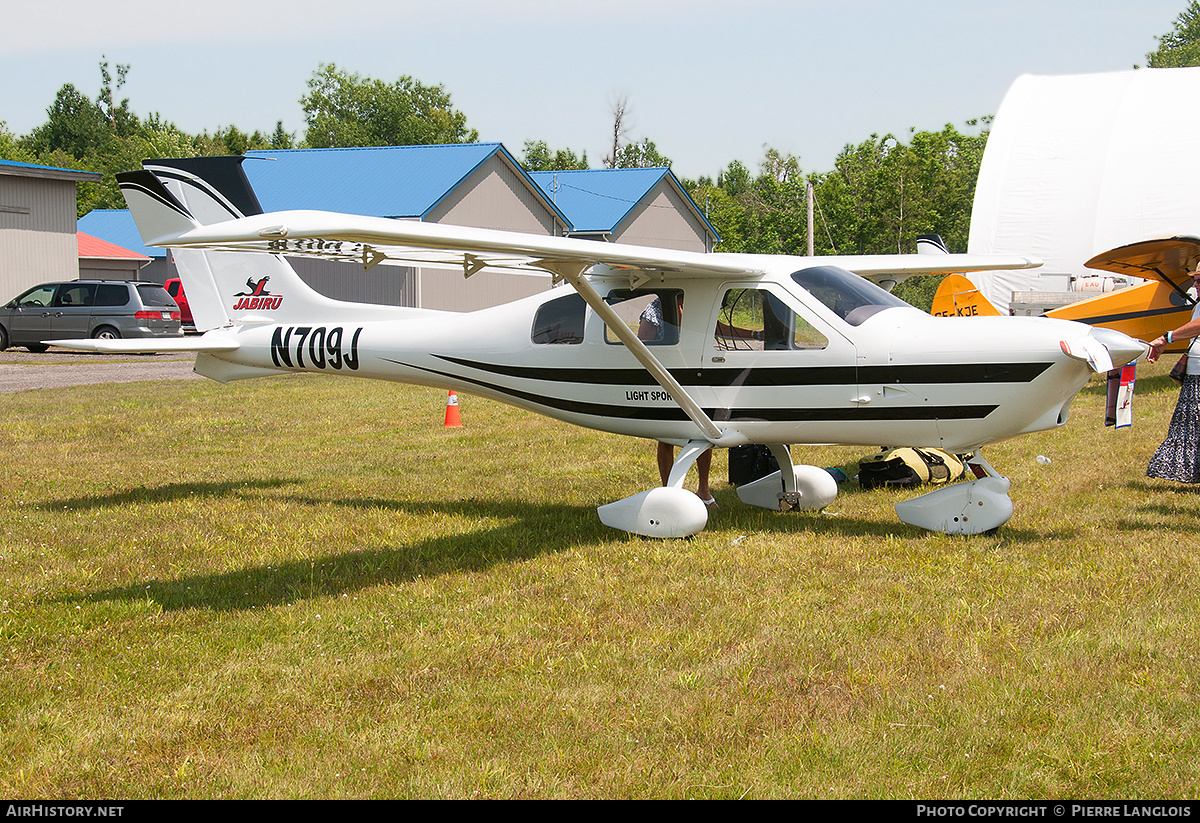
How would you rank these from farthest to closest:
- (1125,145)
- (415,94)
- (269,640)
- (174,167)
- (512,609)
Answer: (415,94)
(1125,145)
(174,167)
(512,609)
(269,640)

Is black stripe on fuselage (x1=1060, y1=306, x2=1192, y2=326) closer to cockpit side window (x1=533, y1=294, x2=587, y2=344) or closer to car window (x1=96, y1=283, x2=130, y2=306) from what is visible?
cockpit side window (x1=533, y1=294, x2=587, y2=344)

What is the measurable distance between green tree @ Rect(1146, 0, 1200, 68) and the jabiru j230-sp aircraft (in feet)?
326

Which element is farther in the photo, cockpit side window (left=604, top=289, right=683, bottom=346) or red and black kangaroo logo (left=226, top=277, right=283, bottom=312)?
red and black kangaroo logo (left=226, top=277, right=283, bottom=312)

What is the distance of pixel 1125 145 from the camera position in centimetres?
2620

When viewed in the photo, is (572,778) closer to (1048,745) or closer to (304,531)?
(1048,745)

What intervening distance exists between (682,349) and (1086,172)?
23.1 m

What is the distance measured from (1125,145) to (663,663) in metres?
26.7

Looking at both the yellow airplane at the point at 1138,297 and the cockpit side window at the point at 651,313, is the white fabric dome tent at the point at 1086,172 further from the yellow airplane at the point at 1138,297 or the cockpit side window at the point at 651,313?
the cockpit side window at the point at 651,313

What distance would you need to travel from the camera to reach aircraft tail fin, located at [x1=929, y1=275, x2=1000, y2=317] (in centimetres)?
1317

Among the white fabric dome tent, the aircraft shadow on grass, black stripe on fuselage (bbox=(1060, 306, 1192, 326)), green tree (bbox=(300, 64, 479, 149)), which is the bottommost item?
the aircraft shadow on grass

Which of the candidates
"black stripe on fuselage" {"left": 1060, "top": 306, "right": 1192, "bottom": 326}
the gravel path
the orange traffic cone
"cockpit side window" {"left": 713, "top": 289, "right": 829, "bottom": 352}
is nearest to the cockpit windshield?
"cockpit side window" {"left": 713, "top": 289, "right": 829, "bottom": 352}

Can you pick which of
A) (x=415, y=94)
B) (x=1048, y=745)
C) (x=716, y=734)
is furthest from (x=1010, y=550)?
(x=415, y=94)

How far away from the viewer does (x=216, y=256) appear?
398 inches

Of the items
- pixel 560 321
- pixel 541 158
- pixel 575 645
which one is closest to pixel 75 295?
pixel 560 321
